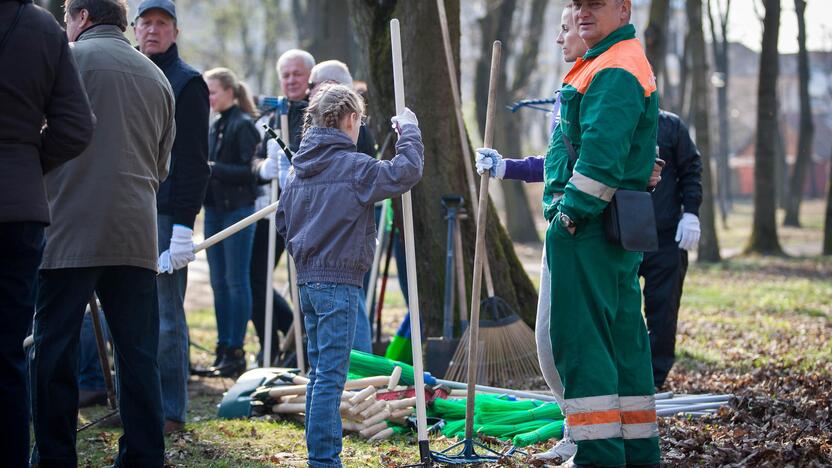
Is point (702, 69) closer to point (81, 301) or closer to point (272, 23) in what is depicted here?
point (81, 301)

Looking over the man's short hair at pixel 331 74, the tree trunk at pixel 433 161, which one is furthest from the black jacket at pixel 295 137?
the tree trunk at pixel 433 161

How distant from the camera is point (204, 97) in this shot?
595 centimetres

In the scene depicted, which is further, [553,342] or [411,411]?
[411,411]

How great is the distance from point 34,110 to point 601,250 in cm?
230

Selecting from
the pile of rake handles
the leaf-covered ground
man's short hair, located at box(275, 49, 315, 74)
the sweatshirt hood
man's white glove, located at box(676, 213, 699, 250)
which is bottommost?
the leaf-covered ground

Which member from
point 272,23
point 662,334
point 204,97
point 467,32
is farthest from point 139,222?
point 272,23

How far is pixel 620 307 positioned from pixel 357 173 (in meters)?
1.28

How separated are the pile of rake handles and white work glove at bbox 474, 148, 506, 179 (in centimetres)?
175

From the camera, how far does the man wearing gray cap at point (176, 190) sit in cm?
582

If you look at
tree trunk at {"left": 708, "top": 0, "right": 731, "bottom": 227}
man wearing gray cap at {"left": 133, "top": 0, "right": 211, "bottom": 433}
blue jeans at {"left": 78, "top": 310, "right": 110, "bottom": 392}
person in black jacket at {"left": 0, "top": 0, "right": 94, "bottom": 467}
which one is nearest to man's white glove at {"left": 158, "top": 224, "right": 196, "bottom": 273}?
man wearing gray cap at {"left": 133, "top": 0, "right": 211, "bottom": 433}

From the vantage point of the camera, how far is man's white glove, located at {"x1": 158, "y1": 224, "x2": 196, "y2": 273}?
582 centimetres

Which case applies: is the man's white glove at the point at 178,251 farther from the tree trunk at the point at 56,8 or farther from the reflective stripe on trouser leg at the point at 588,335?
the tree trunk at the point at 56,8

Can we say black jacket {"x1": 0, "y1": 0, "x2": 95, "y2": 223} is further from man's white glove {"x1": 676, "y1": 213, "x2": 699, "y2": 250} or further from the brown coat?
man's white glove {"x1": 676, "y1": 213, "x2": 699, "y2": 250}

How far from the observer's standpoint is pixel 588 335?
4.47 metres
